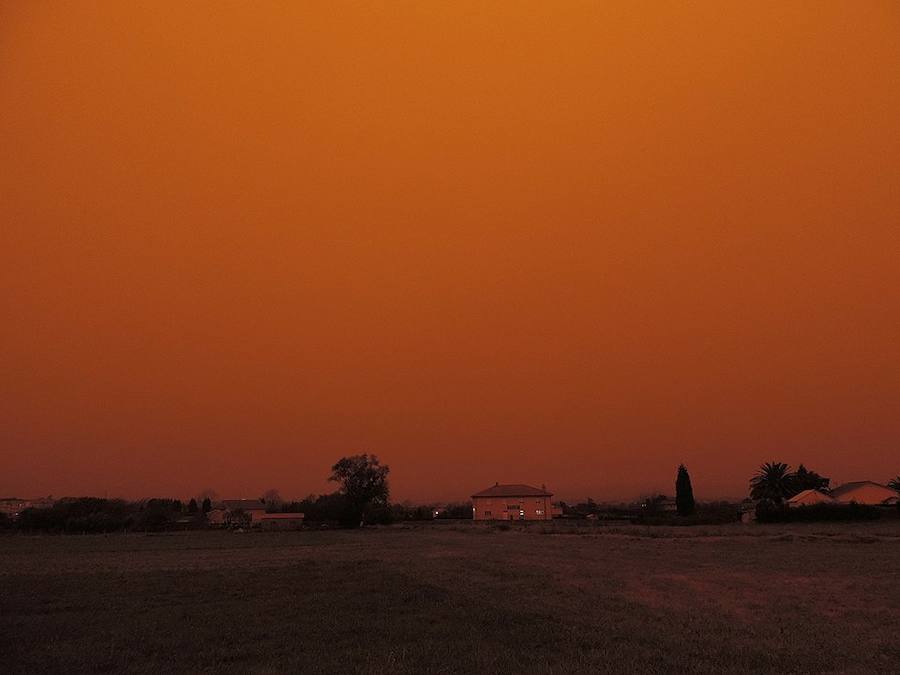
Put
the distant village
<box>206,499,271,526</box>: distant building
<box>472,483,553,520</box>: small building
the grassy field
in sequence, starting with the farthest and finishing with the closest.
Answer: <box>206,499,271,526</box>: distant building
<box>472,483,553,520</box>: small building
the distant village
the grassy field

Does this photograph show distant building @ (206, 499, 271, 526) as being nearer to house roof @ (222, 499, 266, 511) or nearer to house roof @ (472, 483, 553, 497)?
house roof @ (222, 499, 266, 511)

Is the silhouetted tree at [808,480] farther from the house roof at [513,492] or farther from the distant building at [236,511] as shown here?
the distant building at [236,511]

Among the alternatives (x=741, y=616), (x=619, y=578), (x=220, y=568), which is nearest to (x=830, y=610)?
(x=741, y=616)

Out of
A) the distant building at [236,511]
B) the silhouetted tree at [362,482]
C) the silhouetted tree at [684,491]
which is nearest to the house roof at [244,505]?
the distant building at [236,511]

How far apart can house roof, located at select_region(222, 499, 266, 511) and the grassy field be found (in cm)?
12837

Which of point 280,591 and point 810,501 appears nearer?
point 280,591

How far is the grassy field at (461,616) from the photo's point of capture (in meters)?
12.3

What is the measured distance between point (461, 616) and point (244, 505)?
6072 inches

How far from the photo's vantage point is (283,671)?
454 inches

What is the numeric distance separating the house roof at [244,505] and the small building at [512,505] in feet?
217

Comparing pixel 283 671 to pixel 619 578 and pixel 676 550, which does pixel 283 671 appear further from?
pixel 676 550

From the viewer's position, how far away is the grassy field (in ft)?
40.3

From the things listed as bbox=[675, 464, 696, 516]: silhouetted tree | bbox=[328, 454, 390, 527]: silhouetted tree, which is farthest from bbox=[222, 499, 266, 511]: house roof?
bbox=[675, 464, 696, 516]: silhouetted tree

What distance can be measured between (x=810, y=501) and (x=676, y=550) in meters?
49.0
